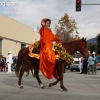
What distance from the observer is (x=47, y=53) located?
31.1 feet

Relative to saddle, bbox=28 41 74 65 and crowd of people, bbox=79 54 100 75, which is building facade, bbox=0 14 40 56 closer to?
crowd of people, bbox=79 54 100 75

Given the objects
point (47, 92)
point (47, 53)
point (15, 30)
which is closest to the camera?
point (47, 92)

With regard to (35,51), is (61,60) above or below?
below

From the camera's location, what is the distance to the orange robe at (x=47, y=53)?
9.49 meters

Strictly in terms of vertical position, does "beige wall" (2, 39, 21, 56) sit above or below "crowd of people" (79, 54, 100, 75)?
above

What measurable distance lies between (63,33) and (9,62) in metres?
29.0

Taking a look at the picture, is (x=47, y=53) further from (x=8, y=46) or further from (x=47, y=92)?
(x=8, y=46)

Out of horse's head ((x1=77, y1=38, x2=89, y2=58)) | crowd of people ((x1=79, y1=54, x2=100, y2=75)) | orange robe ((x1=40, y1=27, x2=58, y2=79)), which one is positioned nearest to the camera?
orange robe ((x1=40, y1=27, x2=58, y2=79))

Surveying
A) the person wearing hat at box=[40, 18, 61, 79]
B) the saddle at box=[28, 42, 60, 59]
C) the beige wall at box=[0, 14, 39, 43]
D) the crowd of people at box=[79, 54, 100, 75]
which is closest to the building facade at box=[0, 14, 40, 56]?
the beige wall at box=[0, 14, 39, 43]

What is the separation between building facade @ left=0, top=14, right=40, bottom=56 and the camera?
36.6 metres

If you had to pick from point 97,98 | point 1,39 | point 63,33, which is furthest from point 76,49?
point 63,33

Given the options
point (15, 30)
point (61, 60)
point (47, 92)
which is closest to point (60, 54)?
point (61, 60)

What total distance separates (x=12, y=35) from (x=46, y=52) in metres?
30.8

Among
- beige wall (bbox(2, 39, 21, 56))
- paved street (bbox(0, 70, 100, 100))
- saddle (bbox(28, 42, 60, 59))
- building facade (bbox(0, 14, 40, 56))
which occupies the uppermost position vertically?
building facade (bbox(0, 14, 40, 56))
